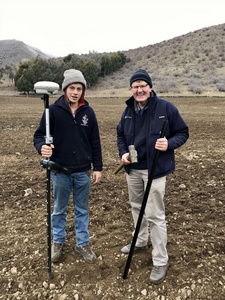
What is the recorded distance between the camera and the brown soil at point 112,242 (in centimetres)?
282

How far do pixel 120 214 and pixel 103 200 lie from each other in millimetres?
659

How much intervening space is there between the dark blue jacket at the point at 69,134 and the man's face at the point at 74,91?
103 millimetres

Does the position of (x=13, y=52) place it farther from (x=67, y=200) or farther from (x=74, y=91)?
(x=67, y=200)

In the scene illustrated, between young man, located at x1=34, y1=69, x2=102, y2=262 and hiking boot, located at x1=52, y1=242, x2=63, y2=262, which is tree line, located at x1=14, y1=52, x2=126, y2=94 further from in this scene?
hiking boot, located at x1=52, y1=242, x2=63, y2=262

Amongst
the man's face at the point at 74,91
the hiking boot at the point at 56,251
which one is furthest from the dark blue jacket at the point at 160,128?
the hiking boot at the point at 56,251

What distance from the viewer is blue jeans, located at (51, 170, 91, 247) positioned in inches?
122

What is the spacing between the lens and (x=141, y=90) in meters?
2.80

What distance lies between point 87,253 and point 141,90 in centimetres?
215

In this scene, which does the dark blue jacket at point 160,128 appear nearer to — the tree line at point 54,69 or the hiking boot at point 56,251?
the hiking boot at point 56,251

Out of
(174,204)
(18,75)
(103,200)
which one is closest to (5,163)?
(103,200)

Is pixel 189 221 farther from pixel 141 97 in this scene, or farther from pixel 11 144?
pixel 11 144

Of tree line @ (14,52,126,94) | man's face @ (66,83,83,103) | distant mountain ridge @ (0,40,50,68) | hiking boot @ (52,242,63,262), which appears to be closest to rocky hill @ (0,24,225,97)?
tree line @ (14,52,126,94)

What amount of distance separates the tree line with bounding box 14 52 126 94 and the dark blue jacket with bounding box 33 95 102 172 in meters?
41.7

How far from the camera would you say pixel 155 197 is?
2840 millimetres
